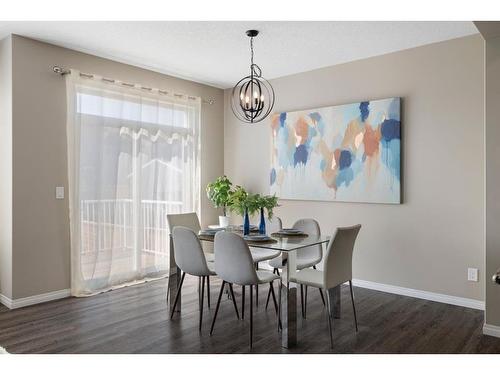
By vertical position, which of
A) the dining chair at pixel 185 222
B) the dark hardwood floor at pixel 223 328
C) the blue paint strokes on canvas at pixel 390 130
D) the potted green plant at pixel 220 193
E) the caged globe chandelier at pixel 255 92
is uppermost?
the caged globe chandelier at pixel 255 92

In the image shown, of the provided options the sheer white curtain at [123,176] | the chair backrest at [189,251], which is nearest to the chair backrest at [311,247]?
the chair backrest at [189,251]

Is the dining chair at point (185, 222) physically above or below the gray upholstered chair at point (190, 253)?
above

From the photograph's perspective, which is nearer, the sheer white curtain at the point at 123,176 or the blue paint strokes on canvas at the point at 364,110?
the sheer white curtain at the point at 123,176

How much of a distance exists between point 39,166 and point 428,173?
12.8 feet

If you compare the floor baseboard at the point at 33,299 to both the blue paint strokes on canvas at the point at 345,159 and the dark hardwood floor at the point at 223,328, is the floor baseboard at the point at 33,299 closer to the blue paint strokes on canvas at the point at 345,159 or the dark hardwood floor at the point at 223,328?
the dark hardwood floor at the point at 223,328

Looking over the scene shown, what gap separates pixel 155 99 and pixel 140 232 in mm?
1635

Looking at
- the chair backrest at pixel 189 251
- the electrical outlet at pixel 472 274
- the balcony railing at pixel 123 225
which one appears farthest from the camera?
the balcony railing at pixel 123 225

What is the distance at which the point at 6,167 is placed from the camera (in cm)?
394

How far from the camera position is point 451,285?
159 inches

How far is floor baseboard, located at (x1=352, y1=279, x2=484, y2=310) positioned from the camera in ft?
12.8

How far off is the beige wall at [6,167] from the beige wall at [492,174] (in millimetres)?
4191

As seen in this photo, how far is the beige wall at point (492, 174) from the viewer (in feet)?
10.3

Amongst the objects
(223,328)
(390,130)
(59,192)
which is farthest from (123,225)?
(390,130)
